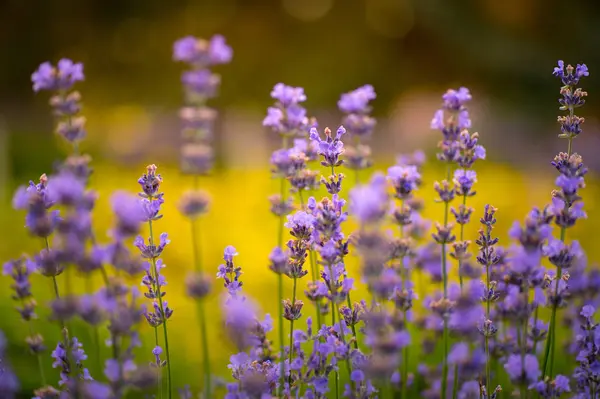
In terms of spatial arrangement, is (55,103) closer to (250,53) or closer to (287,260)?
(287,260)

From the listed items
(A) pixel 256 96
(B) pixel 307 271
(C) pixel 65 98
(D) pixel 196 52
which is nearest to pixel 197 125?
(D) pixel 196 52

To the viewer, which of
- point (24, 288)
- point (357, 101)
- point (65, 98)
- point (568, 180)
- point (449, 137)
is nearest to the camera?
point (65, 98)

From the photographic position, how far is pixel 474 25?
1364 centimetres

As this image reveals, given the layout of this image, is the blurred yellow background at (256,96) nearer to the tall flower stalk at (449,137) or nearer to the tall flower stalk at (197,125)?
the tall flower stalk at (197,125)

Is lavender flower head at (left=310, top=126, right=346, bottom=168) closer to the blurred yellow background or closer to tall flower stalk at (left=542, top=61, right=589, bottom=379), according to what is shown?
the blurred yellow background

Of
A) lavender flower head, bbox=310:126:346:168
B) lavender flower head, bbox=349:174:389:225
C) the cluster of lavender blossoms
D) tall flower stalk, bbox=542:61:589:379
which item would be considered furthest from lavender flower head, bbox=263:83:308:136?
lavender flower head, bbox=349:174:389:225

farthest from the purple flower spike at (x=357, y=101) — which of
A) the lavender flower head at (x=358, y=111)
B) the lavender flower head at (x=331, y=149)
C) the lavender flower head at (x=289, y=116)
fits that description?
the lavender flower head at (x=331, y=149)

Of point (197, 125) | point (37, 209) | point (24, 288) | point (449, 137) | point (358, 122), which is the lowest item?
point (24, 288)

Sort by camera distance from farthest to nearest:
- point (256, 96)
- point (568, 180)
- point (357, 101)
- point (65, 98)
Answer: point (256, 96) < point (357, 101) < point (568, 180) < point (65, 98)

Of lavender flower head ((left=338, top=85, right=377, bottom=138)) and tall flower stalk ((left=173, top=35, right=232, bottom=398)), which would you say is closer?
tall flower stalk ((left=173, top=35, right=232, bottom=398))

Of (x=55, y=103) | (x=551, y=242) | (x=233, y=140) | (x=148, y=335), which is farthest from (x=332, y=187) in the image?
(x=233, y=140)

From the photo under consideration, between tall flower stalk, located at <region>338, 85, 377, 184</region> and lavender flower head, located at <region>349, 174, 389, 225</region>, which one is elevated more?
tall flower stalk, located at <region>338, 85, 377, 184</region>

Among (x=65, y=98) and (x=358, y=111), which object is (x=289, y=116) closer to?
(x=358, y=111)

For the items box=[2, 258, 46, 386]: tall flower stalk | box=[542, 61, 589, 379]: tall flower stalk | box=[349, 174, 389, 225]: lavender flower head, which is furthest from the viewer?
box=[2, 258, 46, 386]: tall flower stalk
